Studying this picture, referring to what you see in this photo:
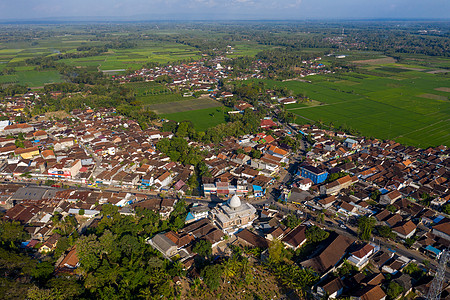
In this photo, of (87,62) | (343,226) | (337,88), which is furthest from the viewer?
(87,62)

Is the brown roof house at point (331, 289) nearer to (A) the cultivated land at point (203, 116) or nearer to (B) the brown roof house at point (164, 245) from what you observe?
(B) the brown roof house at point (164, 245)

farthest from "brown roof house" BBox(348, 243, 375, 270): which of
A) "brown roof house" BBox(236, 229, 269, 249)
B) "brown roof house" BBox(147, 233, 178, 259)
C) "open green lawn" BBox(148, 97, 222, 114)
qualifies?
"open green lawn" BBox(148, 97, 222, 114)

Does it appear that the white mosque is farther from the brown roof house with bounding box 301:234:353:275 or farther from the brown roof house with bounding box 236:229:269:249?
the brown roof house with bounding box 301:234:353:275

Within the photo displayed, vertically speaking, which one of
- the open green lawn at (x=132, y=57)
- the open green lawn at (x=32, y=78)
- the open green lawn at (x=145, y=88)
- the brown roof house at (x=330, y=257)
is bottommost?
the brown roof house at (x=330, y=257)

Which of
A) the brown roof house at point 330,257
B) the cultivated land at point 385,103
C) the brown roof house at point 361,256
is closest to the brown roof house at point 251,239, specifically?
the brown roof house at point 330,257

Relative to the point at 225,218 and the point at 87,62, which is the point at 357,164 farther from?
the point at 87,62

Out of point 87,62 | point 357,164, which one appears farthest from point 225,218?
point 87,62
